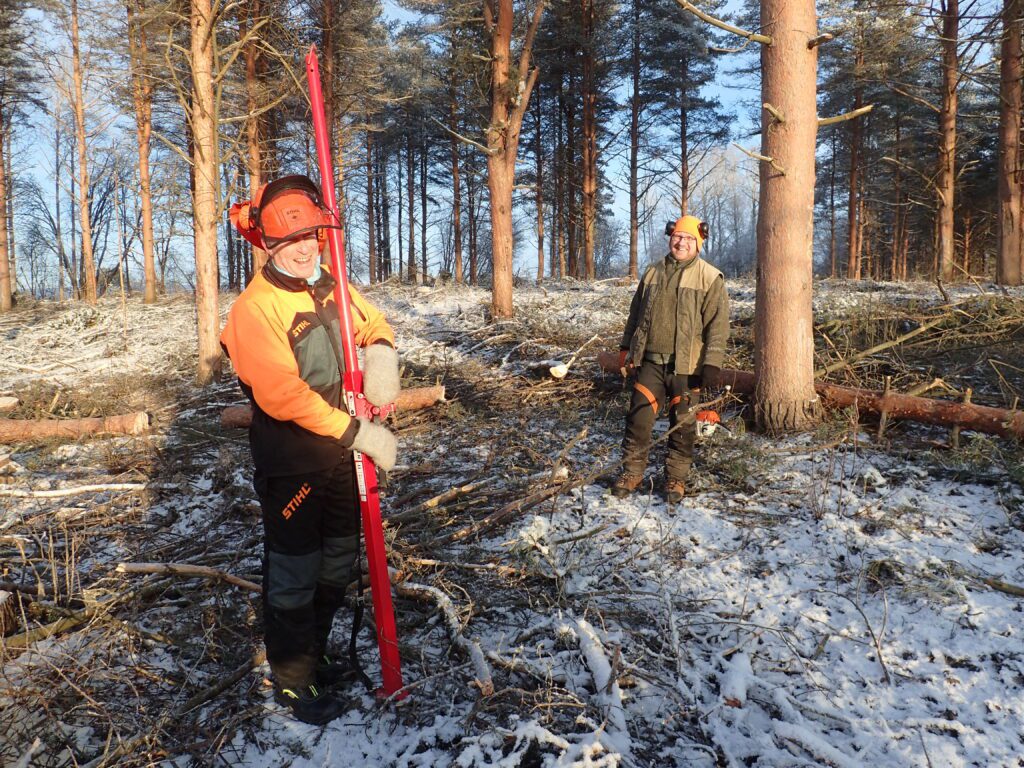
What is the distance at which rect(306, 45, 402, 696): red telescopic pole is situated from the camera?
231 cm

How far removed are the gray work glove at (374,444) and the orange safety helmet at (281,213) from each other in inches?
31.9

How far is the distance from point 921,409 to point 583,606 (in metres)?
3.72

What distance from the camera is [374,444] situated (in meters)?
2.25

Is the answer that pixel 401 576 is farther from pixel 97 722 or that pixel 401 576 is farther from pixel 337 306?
pixel 337 306

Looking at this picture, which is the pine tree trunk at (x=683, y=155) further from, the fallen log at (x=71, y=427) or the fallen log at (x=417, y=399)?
the fallen log at (x=71, y=427)

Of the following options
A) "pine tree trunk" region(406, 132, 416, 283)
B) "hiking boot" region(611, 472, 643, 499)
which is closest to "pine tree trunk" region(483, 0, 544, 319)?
"hiking boot" region(611, 472, 643, 499)

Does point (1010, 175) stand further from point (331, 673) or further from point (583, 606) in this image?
point (331, 673)

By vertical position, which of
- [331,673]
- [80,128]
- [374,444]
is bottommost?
[331,673]

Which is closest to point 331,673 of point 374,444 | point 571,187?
point 374,444

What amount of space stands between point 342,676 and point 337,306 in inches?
66.1

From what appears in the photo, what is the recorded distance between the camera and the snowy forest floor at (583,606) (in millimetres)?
2117

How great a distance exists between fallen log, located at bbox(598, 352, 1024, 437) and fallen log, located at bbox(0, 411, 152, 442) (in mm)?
6756

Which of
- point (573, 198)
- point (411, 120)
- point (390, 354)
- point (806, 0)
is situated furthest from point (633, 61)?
point (390, 354)

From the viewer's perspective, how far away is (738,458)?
177 inches
